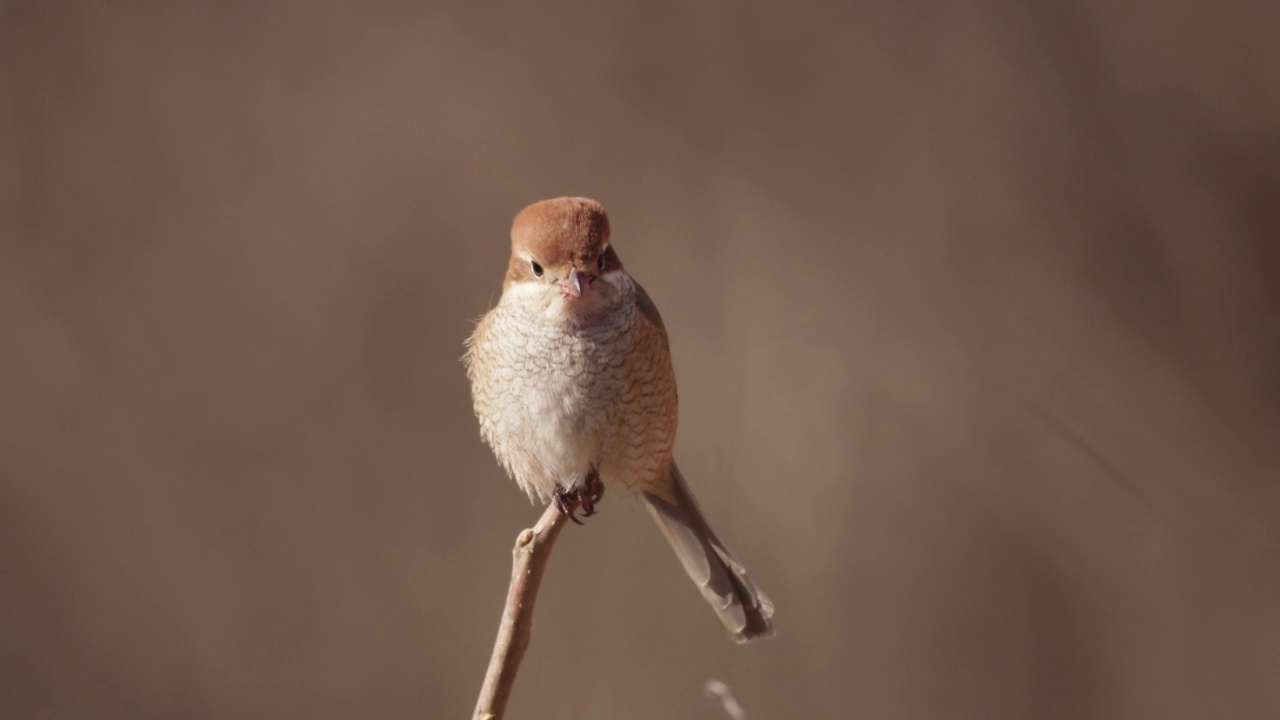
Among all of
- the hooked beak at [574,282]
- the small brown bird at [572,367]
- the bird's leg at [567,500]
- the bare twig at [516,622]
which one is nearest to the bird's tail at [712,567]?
the small brown bird at [572,367]

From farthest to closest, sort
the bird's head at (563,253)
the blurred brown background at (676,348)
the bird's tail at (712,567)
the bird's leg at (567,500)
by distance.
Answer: the blurred brown background at (676,348)
the bird's tail at (712,567)
the bird's leg at (567,500)
the bird's head at (563,253)

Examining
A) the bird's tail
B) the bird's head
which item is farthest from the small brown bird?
the bird's tail

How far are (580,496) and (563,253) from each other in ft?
1.34

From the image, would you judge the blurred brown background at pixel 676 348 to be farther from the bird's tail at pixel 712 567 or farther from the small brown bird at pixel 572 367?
the small brown bird at pixel 572 367

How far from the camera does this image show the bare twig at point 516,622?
1.48 metres

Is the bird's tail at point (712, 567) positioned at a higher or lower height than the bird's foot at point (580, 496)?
lower

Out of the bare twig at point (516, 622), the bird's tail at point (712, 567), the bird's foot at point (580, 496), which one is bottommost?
the bird's tail at point (712, 567)

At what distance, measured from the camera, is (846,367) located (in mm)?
2361

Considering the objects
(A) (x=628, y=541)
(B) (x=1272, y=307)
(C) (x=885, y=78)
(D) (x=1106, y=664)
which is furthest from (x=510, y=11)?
(D) (x=1106, y=664)

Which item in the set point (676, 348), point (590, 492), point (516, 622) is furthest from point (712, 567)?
point (676, 348)

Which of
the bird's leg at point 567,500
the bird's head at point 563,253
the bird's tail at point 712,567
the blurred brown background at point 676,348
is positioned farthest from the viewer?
the blurred brown background at point 676,348

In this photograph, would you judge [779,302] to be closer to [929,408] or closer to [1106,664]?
[929,408]

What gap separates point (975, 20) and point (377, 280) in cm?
137

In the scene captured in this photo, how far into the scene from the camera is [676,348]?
2398 millimetres
